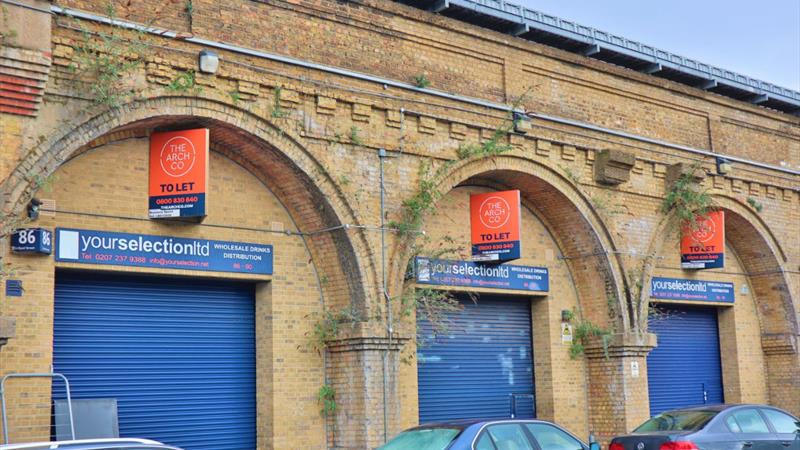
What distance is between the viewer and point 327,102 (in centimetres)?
1688

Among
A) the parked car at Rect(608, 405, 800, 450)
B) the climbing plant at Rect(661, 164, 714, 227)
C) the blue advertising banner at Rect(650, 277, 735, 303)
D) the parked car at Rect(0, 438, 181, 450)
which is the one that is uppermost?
the climbing plant at Rect(661, 164, 714, 227)

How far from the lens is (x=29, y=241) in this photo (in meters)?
13.8

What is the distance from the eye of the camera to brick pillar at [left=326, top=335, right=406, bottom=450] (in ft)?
54.5

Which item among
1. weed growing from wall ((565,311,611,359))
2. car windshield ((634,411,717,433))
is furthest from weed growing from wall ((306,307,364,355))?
weed growing from wall ((565,311,611,359))

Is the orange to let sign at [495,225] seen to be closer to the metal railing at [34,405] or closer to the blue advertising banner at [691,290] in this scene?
the blue advertising banner at [691,290]

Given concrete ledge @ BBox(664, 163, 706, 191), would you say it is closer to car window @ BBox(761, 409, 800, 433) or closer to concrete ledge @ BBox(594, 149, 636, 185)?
concrete ledge @ BBox(594, 149, 636, 185)

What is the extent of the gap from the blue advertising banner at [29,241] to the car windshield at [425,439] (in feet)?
17.3

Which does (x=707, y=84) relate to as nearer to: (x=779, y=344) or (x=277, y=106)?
(x=779, y=344)

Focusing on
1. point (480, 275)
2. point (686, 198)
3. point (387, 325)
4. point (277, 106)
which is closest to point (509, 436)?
point (387, 325)

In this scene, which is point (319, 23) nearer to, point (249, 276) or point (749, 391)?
point (249, 276)

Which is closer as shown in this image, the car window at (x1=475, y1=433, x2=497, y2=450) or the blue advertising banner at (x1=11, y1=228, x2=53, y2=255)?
the car window at (x1=475, y1=433, x2=497, y2=450)

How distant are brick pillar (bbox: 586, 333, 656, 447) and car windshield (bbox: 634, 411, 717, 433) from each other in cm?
530

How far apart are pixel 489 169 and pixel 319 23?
4305 millimetres

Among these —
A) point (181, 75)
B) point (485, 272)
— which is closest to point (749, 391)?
point (485, 272)
